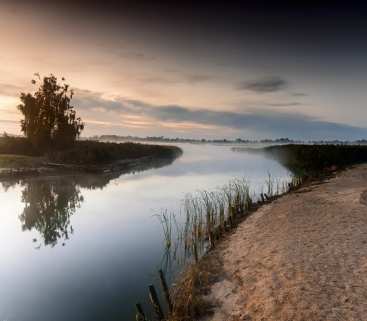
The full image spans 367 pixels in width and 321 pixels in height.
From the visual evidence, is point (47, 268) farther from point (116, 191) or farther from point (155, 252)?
point (116, 191)

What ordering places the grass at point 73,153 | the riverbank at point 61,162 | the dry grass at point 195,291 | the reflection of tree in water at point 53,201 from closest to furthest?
the dry grass at point 195,291 < the reflection of tree in water at point 53,201 < the riverbank at point 61,162 < the grass at point 73,153

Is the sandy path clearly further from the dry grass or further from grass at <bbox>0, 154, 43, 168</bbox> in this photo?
grass at <bbox>0, 154, 43, 168</bbox>

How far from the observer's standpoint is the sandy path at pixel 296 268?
9.34 m

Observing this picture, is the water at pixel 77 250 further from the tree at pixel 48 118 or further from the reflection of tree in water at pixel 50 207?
the tree at pixel 48 118

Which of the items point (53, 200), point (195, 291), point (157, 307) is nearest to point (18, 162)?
point (53, 200)

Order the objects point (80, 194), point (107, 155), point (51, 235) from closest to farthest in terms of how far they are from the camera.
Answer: point (51, 235), point (80, 194), point (107, 155)

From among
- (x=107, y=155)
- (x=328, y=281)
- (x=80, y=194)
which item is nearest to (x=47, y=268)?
(x=328, y=281)

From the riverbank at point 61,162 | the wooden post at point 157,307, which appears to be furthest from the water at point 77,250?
the riverbank at point 61,162

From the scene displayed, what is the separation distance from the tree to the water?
82.9 feet

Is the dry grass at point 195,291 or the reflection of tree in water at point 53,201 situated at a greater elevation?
the dry grass at point 195,291

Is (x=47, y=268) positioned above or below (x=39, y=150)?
below

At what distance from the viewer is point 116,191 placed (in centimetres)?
3722

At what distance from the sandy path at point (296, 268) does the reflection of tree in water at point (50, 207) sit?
11395mm

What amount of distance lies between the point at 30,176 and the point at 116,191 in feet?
42.9
